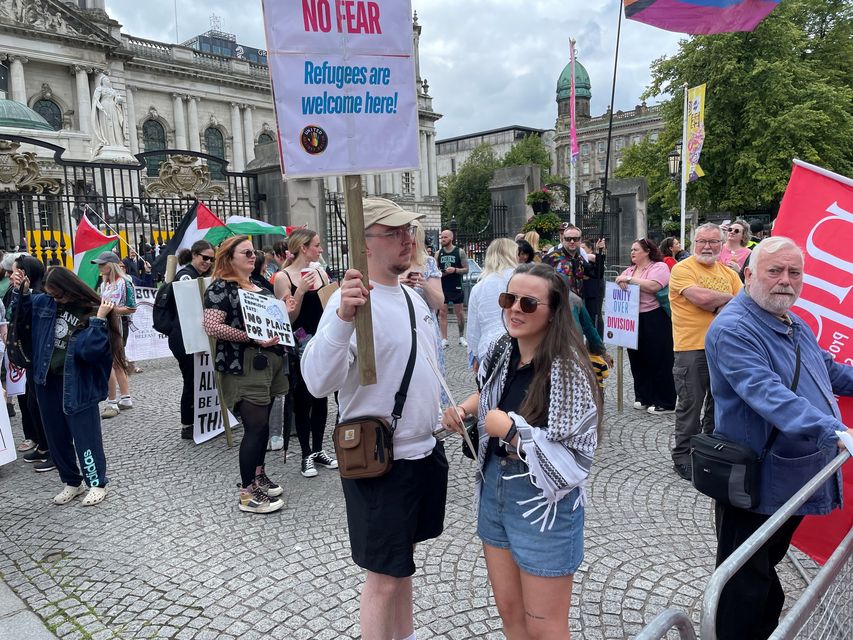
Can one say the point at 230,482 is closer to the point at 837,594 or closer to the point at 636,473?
the point at 636,473

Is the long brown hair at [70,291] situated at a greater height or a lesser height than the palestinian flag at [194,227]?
lesser

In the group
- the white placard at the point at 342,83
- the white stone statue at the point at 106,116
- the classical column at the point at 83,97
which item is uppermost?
the classical column at the point at 83,97

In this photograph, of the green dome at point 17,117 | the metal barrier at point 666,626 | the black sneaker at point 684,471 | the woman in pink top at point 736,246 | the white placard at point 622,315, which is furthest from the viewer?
the green dome at point 17,117

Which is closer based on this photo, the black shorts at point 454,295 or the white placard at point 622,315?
the white placard at point 622,315

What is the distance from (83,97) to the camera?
42.4 metres

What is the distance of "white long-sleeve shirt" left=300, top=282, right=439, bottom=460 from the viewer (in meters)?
2.19

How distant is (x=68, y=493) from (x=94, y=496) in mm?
259

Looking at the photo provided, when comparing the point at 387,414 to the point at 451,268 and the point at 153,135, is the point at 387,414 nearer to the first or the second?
the point at 451,268

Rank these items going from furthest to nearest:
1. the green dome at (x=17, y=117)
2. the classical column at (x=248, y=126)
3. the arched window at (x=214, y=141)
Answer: the classical column at (x=248, y=126) → the arched window at (x=214, y=141) → the green dome at (x=17, y=117)

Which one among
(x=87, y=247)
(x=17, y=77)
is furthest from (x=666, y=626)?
(x=17, y=77)

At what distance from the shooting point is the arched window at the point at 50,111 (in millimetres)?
41719

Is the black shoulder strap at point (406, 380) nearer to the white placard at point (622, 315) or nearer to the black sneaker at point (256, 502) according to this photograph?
the black sneaker at point (256, 502)

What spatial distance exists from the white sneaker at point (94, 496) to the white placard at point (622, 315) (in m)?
4.87

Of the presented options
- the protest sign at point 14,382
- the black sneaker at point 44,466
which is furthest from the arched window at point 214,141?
the black sneaker at point 44,466
